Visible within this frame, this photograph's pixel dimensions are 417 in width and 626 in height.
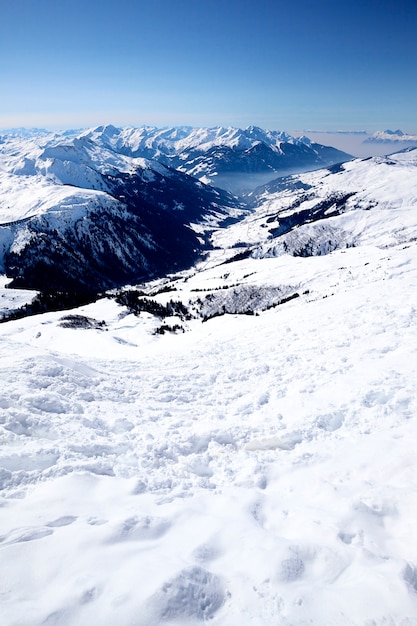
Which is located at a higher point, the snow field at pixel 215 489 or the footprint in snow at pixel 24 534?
the footprint in snow at pixel 24 534

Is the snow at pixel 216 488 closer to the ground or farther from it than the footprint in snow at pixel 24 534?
closer to the ground

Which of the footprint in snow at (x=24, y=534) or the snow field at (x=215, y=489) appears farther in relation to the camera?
the footprint in snow at (x=24, y=534)

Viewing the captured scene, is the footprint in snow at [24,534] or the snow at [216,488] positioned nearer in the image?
the snow at [216,488]

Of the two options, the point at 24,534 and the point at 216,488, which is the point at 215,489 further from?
the point at 24,534

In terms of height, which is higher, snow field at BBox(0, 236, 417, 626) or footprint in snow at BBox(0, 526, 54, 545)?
footprint in snow at BBox(0, 526, 54, 545)

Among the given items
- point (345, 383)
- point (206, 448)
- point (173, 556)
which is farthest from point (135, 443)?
point (345, 383)

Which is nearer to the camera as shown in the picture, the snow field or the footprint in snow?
the snow field

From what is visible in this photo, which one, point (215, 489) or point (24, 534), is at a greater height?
point (24, 534)

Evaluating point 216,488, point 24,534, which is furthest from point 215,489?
point 24,534
